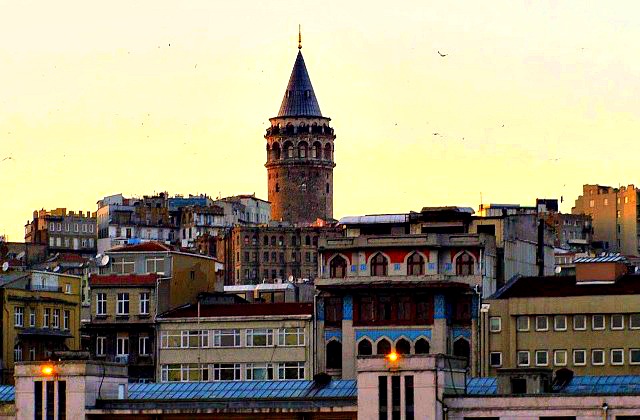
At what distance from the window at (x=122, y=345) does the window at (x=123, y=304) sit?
1.36 meters

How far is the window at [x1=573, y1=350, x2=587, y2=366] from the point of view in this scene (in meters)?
129

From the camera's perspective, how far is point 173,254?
14600 centimetres

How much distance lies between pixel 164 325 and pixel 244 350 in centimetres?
517

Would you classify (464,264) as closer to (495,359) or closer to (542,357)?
(495,359)

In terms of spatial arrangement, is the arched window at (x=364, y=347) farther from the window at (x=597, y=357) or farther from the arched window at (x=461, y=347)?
the window at (x=597, y=357)

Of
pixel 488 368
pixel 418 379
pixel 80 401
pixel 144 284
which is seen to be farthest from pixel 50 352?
pixel 418 379

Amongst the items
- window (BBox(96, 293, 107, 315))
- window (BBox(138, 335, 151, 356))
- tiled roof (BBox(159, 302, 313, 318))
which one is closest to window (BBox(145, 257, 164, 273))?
window (BBox(96, 293, 107, 315))

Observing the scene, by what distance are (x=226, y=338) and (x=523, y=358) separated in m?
16.7

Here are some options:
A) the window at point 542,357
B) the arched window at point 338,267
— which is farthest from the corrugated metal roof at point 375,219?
the window at point 542,357

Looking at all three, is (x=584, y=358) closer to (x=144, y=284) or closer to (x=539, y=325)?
(x=539, y=325)

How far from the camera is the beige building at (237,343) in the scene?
449 ft

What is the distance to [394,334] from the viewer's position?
5271 inches

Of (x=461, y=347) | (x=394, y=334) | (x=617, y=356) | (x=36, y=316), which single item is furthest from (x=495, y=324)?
(x=36, y=316)

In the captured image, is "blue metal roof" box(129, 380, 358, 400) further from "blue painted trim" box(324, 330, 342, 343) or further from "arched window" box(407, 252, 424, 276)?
"arched window" box(407, 252, 424, 276)
